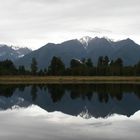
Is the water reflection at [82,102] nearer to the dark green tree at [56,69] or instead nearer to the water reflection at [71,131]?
the water reflection at [71,131]

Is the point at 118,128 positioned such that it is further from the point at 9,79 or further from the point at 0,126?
the point at 9,79

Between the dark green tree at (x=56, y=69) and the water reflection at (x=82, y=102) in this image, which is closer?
the water reflection at (x=82, y=102)

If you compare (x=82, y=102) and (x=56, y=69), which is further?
Answer: (x=56, y=69)

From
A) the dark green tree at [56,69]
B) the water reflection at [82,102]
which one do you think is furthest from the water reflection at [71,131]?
the dark green tree at [56,69]

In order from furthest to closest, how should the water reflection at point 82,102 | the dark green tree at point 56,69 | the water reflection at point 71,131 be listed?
the dark green tree at point 56,69
the water reflection at point 82,102
the water reflection at point 71,131

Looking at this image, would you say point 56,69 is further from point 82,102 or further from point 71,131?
point 71,131

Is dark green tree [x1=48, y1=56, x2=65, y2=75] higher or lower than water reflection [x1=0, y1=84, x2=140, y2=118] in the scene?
higher

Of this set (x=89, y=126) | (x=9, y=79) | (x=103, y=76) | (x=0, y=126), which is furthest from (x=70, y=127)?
(x=103, y=76)

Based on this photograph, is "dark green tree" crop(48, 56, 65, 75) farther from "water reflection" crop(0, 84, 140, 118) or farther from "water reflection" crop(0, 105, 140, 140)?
"water reflection" crop(0, 105, 140, 140)

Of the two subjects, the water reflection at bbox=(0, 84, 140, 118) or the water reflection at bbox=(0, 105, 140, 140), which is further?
the water reflection at bbox=(0, 84, 140, 118)

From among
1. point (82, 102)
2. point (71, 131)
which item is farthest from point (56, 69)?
point (71, 131)

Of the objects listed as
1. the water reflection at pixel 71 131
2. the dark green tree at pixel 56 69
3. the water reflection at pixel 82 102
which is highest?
the dark green tree at pixel 56 69

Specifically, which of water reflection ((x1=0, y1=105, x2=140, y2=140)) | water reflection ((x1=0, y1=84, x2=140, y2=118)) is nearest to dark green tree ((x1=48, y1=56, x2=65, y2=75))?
water reflection ((x1=0, y1=84, x2=140, y2=118))

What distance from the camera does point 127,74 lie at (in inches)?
A: 6727
